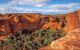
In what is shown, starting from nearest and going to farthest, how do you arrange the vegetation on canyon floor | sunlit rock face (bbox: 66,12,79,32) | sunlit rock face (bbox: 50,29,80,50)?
1. sunlit rock face (bbox: 50,29,80,50)
2. sunlit rock face (bbox: 66,12,79,32)
3. the vegetation on canyon floor

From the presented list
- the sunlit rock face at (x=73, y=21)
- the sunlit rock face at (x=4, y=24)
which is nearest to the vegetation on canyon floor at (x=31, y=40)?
the sunlit rock face at (x=73, y=21)

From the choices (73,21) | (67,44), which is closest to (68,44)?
(67,44)

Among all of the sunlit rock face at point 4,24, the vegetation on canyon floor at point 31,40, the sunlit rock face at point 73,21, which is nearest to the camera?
the sunlit rock face at point 73,21

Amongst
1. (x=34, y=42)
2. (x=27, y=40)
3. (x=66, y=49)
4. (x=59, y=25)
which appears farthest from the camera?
(x=59, y=25)

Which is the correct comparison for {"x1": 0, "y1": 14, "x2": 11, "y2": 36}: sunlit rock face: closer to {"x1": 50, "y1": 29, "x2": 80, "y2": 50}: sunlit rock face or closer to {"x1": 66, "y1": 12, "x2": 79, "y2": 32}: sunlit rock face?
{"x1": 66, "y1": 12, "x2": 79, "y2": 32}: sunlit rock face

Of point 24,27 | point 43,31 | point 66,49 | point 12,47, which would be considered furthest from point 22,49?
point 66,49

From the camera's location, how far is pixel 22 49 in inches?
1062

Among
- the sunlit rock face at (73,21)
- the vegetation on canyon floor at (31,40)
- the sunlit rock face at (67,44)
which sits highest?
the sunlit rock face at (67,44)

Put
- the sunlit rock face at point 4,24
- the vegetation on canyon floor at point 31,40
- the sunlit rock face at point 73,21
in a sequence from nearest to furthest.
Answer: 1. the sunlit rock face at point 73,21
2. the vegetation on canyon floor at point 31,40
3. the sunlit rock face at point 4,24

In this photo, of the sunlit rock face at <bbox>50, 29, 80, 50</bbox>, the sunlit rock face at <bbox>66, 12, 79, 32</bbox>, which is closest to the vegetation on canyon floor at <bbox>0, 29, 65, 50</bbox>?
the sunlit rock face at <bbox>66, 12, 79, 32</bbox>

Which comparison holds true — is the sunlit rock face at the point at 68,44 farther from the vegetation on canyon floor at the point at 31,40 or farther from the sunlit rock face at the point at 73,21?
the vegetation on canyon floor at the point at 31,40

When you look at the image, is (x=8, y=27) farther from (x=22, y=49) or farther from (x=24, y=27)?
(x=22, y=49)

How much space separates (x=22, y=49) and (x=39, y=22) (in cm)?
1078

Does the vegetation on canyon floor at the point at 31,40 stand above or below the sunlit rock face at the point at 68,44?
below
